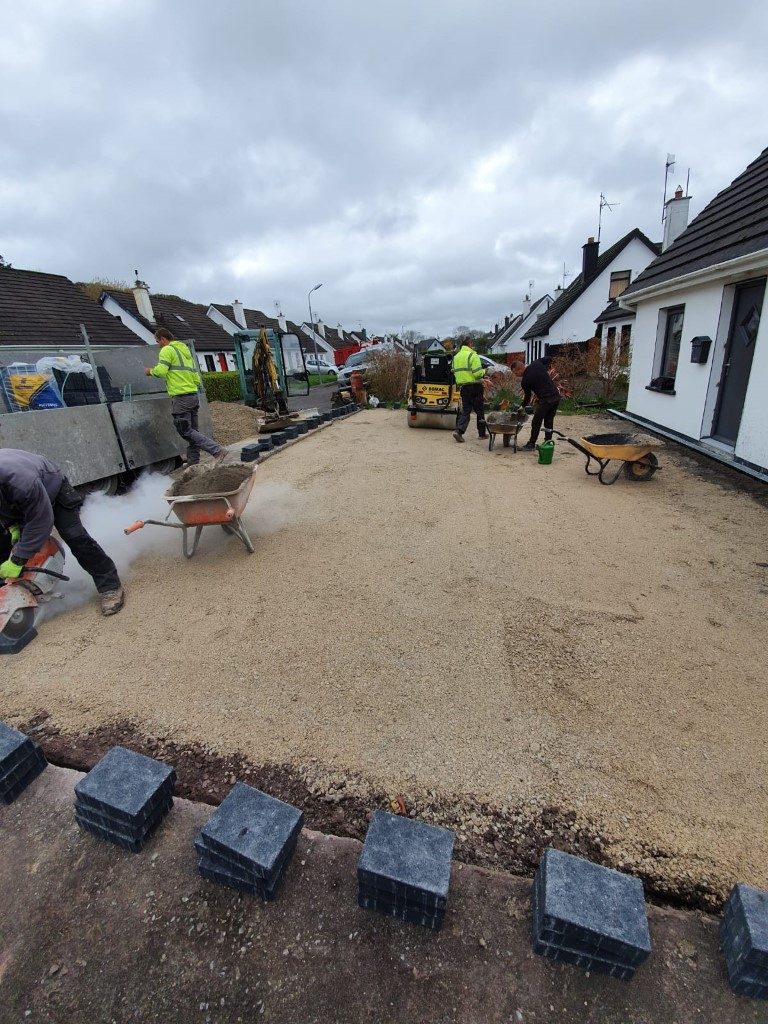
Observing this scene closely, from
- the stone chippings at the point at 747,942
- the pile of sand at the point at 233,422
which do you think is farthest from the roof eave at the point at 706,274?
the pile of sand at the point at 233,422

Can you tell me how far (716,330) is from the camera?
243 inches

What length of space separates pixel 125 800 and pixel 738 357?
7951 mm

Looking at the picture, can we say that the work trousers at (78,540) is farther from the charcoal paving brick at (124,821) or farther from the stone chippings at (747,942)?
the stone chippings at (747,942)

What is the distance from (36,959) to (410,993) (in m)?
1.25

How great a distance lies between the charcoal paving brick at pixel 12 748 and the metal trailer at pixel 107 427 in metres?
3.93

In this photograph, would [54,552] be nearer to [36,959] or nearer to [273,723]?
[273,723]

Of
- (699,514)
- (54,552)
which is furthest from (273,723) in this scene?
(699,514)

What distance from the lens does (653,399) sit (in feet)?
27.2

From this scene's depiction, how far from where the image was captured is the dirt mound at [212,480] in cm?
430

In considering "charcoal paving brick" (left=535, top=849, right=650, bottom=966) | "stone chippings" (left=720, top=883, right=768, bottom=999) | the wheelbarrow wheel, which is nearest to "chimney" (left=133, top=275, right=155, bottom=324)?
the wheelbarrow wheel

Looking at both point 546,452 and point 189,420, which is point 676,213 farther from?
point 189,420

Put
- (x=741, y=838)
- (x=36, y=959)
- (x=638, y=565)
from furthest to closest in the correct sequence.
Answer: (x=638, y=565) < (x=741, y=838) < (x=36, y=959)

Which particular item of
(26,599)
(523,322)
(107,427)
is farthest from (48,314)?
(523,322)

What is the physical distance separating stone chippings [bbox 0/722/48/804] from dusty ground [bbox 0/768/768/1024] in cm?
32
